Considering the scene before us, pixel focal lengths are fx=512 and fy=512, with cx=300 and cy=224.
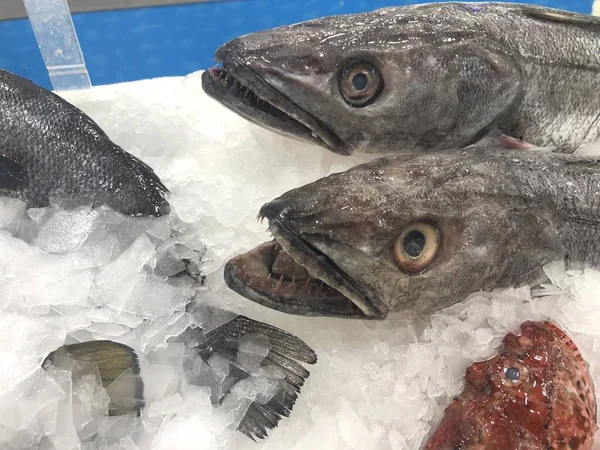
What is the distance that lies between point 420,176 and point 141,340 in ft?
3.52

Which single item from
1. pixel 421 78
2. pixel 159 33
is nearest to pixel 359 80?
pixel 421 78

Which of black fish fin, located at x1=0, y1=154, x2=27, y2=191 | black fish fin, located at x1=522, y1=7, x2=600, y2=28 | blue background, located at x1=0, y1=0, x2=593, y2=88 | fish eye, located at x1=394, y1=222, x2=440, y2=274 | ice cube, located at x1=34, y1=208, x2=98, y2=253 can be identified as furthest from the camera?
blue background, located at x1=0, y1=0, x2=593, y2=88

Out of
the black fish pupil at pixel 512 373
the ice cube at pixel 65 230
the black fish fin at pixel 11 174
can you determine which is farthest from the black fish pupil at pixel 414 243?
the black fish fin at pixel 11 174

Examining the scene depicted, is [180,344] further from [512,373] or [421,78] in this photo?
[421,78]

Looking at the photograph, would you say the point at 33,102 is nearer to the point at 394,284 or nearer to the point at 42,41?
the point at 42,41

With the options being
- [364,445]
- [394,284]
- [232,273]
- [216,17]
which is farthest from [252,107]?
[216,17]

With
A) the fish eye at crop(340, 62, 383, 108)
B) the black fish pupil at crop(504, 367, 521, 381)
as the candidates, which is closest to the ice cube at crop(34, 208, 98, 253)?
the fish eye at crop(340, 62, 383, 108)

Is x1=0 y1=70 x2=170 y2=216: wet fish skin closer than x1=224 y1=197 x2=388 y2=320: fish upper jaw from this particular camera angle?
No

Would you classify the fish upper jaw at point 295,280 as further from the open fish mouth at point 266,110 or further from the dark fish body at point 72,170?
the open fish mouth at point 266,110

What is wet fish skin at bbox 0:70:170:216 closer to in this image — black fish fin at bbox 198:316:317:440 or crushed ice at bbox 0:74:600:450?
crushed ice at bbox 0:74:600:450

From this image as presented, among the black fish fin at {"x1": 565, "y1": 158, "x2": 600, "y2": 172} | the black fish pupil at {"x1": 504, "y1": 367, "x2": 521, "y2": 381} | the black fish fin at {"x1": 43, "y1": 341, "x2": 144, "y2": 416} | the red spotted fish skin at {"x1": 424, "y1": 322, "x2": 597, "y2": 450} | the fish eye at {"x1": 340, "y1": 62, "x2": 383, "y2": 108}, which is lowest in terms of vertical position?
the red spotted fish skin at {"x1": 424, "y1": 322, "x2": 597, "y2": 450}

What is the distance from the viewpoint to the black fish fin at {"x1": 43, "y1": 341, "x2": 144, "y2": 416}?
1571 millimetres

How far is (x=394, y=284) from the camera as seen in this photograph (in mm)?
1571

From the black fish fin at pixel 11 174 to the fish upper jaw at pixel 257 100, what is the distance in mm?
812
